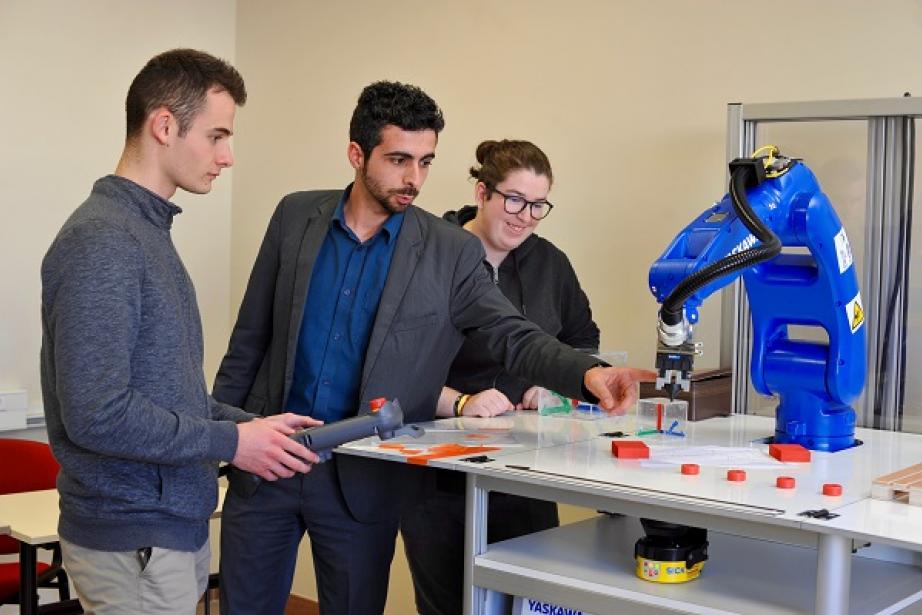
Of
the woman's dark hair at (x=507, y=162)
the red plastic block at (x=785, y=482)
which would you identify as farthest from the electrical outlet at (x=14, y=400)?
the red plastic block at (x=785, y=482)

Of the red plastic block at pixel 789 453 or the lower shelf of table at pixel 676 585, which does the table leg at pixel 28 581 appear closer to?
the lower shelf of table at pixel 676 585

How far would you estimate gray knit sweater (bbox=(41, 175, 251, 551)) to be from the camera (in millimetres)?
1821

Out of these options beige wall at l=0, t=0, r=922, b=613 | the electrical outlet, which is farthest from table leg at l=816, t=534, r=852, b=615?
the electrical outlet

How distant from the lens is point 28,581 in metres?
3.16

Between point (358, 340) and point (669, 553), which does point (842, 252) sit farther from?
point (358, 340)

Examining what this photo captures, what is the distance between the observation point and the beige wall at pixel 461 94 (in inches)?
131

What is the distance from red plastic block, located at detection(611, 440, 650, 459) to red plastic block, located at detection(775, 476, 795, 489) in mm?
306

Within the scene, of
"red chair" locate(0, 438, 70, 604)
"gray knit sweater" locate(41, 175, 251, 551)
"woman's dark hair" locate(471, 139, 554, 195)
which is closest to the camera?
"gray knit sweater" locate(41, 175, 251, 551)

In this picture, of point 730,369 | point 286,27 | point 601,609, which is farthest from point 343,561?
point 286,27

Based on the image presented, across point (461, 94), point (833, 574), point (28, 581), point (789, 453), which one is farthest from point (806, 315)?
point (28, 581)

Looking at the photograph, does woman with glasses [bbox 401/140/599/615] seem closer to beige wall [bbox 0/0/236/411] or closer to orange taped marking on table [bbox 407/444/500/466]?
orange taped marking on table [bbox 407/444/500/466]

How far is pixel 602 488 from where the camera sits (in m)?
2.02

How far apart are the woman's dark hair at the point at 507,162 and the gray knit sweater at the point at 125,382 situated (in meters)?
1.17

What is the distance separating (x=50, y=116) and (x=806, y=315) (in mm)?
2764
